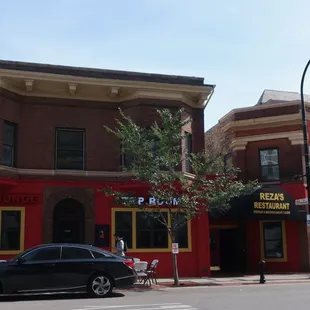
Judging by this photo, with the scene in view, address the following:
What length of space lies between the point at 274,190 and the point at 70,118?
33.0ft

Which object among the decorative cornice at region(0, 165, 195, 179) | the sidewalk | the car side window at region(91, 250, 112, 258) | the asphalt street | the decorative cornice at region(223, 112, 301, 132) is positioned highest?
the decorative cornice at region(223, 112, 301, 132)

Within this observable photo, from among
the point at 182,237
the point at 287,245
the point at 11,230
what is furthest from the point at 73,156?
the point at 287,245

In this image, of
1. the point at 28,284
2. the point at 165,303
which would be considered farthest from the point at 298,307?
the point at 28,284

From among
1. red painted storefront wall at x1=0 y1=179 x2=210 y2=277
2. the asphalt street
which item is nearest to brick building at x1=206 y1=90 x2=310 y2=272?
red painted storefront wall at x1=0 y1=179 x2=210 y2=277

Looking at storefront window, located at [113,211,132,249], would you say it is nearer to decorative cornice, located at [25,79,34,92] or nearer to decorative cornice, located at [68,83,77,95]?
decorative cornice, located at [68,83,77,95]

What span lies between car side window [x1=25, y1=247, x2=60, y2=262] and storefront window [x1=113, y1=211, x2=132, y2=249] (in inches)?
255

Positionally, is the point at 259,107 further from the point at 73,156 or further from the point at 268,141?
the point at 73,156

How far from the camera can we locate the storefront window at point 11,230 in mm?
19172

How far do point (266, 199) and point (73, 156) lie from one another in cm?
897

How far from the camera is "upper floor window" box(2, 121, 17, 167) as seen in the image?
19828 millimetres

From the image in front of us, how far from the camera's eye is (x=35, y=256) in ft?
45.8

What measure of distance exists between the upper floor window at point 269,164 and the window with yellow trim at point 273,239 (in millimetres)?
2406

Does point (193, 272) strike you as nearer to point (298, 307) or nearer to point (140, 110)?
point (140, 110)

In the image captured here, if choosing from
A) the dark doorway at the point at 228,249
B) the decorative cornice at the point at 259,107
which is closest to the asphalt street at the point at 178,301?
the dark doorway at the point at 228,249
